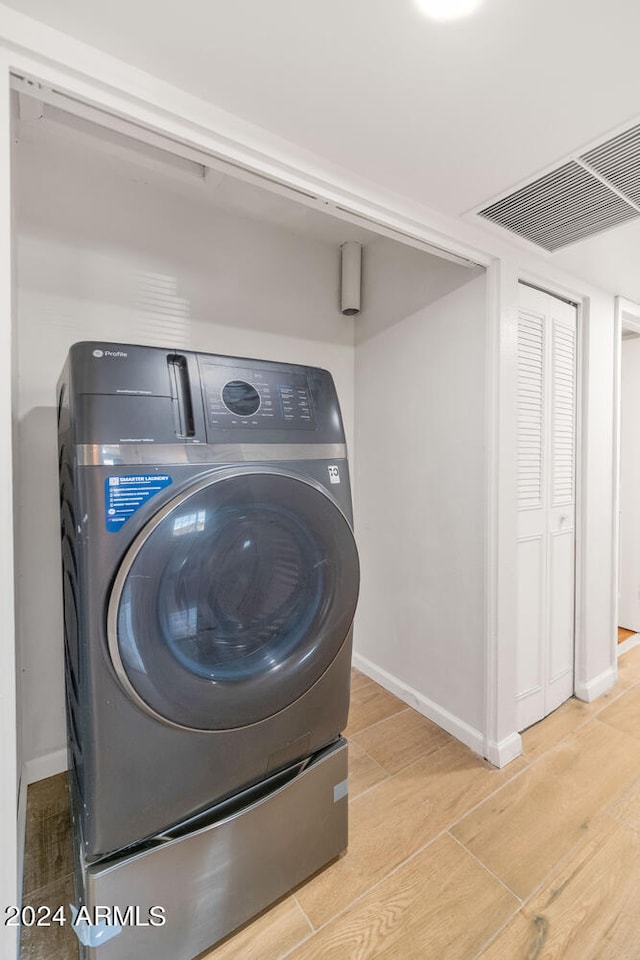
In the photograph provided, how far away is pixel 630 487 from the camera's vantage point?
314cm

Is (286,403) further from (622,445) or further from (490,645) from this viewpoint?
(622,445)

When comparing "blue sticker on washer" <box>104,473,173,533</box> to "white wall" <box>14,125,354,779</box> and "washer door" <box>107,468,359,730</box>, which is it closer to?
"washer door" <box>107,468,359,730</box>

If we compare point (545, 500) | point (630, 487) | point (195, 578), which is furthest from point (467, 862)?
point (630, 487)

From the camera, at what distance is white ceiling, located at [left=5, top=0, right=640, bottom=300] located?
866mm

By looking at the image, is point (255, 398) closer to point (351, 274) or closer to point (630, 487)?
point (351, 274)

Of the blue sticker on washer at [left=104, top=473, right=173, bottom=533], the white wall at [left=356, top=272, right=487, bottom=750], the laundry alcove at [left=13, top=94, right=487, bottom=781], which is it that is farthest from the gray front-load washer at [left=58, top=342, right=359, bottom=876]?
the white wall at [left=356, top=272, right=487, bottom=750]

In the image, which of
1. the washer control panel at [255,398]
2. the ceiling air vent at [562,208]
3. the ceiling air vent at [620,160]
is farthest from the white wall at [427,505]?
the washer control panel at [255,398]

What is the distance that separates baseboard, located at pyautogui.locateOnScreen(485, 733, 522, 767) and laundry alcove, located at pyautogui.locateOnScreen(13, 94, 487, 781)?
0.22 feet

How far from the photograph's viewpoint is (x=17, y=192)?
157cm

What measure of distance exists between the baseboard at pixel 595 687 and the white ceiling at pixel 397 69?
2.33 meters

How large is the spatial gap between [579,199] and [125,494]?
1645 millimetres

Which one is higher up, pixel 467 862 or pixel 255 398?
pixel 255 398

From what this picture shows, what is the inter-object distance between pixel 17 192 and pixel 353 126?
48.2 inches

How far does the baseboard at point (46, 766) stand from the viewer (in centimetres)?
174
